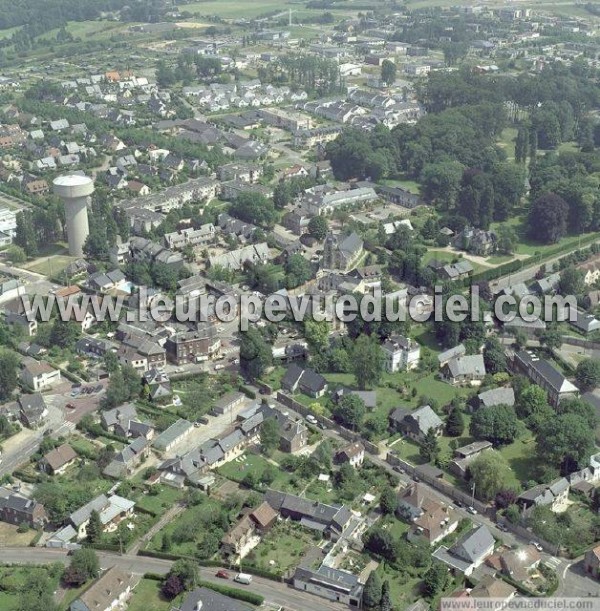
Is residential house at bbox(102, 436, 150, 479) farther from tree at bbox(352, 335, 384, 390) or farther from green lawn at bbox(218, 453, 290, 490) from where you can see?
tree at bbox(352, 335, 384, 390)

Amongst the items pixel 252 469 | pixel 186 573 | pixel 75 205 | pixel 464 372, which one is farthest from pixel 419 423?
pixel 75 205

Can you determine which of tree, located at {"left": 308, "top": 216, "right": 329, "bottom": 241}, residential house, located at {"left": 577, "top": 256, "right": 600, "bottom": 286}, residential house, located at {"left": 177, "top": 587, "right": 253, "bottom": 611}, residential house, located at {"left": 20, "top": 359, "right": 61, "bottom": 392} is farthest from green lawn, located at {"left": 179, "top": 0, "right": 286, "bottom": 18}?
residential house, located at {"left": 177, "top": 587, "right": 253, "bottom": 611}

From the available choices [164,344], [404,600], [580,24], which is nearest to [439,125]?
[164,344]

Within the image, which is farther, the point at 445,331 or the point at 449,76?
the point at 449,76

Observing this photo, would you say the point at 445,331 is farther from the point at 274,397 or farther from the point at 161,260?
the point at 161,260

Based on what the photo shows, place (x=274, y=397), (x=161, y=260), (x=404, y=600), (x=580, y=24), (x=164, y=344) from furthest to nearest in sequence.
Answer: (x=580, y=24) → (x=161, y=260) → (x=164, y=344) → (x=274, y=397) → (x=404, y=600)

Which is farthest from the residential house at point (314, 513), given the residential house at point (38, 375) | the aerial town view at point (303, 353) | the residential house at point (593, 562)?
the residential house at point (38, 375)
